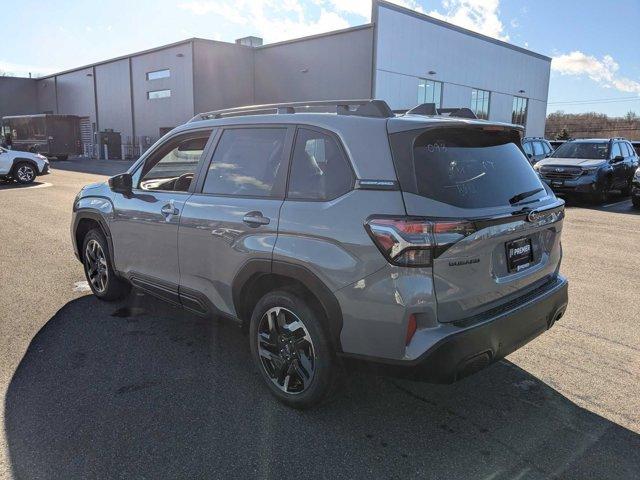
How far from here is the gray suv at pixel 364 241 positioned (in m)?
2.58

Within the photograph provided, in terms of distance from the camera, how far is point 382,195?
265cm

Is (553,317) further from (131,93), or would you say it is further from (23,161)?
(131,93)

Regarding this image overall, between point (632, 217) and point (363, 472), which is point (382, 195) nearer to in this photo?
point (363, 472)

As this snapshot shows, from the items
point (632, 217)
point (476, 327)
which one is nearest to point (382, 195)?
point (476, 327)

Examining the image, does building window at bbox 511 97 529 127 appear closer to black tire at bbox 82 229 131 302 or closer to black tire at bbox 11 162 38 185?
black tire at bbox 11 162 38 185

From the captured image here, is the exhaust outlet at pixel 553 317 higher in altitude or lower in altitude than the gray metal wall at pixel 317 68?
lower

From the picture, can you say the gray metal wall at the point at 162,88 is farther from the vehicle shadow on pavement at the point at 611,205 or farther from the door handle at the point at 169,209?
the door handle at the point at 169,209

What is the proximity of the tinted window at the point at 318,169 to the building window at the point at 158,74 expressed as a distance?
35512 millimetres

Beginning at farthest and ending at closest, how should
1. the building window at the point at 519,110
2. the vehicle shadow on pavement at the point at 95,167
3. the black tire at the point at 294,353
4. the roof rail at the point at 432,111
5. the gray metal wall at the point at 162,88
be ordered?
the building window at the point at 519,110 → the gray metal wall at the point at 162,88 → the vehicle shadow on pavement at the point at 95,167 → the roof rail at the point at 432,111 → the black tire at the point at 294,353

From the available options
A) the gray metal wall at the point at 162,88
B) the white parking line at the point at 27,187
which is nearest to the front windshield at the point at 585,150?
the white parking line at the point at 27,187

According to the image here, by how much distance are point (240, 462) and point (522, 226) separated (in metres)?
2.06

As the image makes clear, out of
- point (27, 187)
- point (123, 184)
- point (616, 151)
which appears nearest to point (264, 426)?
point (123, 184)

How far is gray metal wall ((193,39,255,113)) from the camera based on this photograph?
33.5 m

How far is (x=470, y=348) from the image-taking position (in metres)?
2.61
